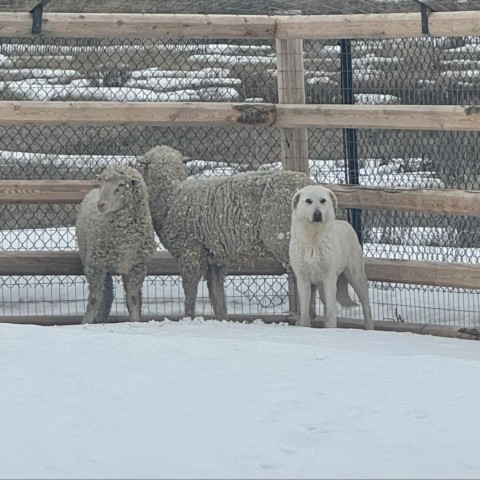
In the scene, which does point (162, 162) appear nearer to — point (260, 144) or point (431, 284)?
point (431, 284)

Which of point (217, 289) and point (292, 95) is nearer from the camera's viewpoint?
point (217, 289)

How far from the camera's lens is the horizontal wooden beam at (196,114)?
8773mm

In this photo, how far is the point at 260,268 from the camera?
9.45m

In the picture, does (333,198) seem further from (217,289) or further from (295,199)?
(217,289)

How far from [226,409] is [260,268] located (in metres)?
3.89

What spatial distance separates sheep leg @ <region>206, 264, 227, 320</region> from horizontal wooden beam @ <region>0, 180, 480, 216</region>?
1.00 meters

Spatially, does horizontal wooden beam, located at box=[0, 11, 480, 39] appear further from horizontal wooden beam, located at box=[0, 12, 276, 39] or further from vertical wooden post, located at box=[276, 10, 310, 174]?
vertical wooden post, located at box=[276, 10, 310, 174]

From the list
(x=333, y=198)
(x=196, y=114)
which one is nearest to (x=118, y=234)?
(x=196, y=114)

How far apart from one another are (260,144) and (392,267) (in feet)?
13.2

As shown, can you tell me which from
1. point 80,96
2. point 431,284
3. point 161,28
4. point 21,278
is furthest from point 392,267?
point 80,96

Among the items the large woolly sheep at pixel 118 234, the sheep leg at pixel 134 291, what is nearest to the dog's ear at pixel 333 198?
the large woolly sheep at pixel 118 234

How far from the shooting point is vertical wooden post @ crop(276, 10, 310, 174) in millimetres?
9281

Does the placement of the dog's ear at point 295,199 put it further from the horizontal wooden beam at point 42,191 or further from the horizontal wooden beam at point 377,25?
the horizontal wooden beam at point 42,191

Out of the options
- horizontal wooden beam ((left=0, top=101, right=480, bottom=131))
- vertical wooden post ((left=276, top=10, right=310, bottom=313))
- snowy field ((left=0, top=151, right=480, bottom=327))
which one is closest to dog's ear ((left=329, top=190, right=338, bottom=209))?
horizontal wooden beam ((left=0, top=101, right=480, bottom=131))
